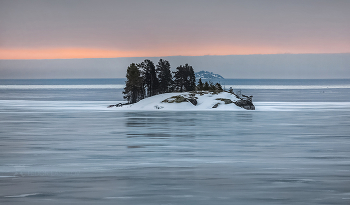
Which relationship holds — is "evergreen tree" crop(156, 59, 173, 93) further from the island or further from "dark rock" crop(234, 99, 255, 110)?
"dark rock" crop(234, 99, 255, 110)

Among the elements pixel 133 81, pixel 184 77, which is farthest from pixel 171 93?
pixel 184 77

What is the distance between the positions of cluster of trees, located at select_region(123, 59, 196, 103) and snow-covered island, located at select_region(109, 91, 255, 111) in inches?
503

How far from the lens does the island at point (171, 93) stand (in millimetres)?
50031

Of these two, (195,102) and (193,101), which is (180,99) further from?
(195,102)

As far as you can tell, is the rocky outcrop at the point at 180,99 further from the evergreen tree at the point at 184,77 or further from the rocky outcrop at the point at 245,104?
the evergreen tree at the point at 184,77

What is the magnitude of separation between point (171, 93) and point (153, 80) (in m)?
17.4

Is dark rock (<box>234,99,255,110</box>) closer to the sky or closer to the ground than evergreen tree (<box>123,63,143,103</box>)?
closer to the ground

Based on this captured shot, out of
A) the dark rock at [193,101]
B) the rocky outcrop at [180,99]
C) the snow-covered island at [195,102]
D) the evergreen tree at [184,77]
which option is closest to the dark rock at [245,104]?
the snow-covered island at [195,102]

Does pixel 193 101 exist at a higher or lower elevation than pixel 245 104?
higher

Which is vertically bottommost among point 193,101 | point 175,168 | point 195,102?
point 175,168

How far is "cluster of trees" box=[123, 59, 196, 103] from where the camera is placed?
66419mm

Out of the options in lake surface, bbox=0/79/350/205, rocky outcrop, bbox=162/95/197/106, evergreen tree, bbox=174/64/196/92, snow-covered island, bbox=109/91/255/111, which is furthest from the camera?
evergreen tree, bbox=174/64/196/92

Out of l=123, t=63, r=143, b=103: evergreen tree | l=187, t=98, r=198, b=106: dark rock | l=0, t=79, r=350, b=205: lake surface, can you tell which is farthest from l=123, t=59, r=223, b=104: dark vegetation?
l=0, t=79, r=350, b=205: lake surface

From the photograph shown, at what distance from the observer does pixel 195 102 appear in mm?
51312
